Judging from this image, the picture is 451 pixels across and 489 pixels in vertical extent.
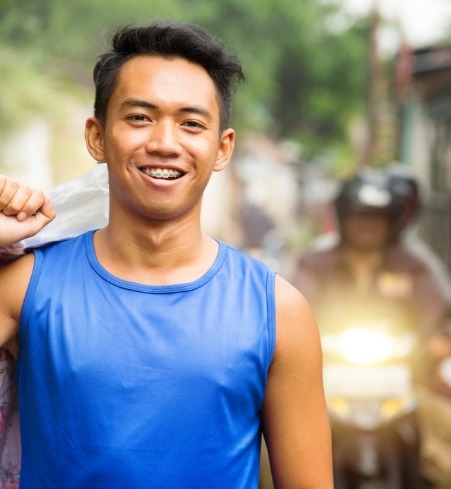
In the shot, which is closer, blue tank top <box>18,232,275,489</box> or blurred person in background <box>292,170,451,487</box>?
blue tank top <box>18,232,275,489</box>

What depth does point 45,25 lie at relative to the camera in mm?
9625

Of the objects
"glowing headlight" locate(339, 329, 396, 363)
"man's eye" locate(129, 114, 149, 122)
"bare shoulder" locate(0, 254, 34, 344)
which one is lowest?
"glowing headlight" locate(339, 329, 396, 363)

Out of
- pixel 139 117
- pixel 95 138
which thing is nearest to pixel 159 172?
pixel 139 117

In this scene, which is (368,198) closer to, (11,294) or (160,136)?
(160,136)

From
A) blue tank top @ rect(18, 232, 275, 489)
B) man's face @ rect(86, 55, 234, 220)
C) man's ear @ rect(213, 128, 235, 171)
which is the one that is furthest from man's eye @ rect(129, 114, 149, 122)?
blue tank top @ rect(18, 232, 275, 489)

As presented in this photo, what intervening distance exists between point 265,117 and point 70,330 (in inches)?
434

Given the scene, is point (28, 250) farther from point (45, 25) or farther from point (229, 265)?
point (45, 25)

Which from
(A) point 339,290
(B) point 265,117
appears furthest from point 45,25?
(A) point 339,290

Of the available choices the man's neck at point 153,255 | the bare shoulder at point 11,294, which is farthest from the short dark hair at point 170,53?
the bare shoulder at point 11,294

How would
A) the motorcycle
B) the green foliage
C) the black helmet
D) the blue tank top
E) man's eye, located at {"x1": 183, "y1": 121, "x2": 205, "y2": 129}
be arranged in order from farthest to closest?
the green foliage
the black helmet
the motorcycle
man's eye, located at {"x1": 183, "y1": 121, "x2": 205, "y2": 129}
the blue tank top

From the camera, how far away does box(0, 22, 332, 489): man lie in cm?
176

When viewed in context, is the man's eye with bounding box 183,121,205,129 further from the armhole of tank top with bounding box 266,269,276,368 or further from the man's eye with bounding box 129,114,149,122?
the armhole of tank top with bounding box 266,269,276,368

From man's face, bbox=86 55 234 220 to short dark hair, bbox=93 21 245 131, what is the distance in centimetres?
2

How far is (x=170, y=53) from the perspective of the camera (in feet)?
6.17
